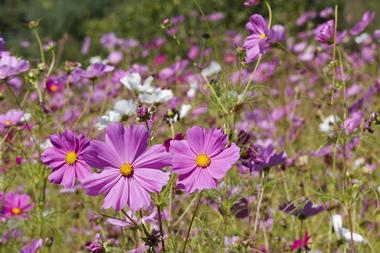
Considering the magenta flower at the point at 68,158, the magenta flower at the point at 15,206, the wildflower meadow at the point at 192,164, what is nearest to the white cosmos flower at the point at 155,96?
the wildflower meadow at the point at 192,164

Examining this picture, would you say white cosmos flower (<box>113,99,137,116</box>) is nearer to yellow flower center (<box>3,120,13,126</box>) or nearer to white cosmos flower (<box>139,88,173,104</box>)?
white cosmos flower (<box>139,88,173,104</box>)

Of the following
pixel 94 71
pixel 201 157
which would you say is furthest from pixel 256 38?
pixel 94 71

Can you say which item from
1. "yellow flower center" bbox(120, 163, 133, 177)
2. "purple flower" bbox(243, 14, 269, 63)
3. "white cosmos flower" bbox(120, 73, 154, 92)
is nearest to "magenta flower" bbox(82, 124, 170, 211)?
"yellow flower center" bbox(120, 163, 133, 177)

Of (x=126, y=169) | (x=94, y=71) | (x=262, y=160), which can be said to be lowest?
(x=126, y=169)

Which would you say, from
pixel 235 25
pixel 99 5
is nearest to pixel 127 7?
pixel 235 25

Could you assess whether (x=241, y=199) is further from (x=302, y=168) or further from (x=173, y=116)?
(x=302, y=168)

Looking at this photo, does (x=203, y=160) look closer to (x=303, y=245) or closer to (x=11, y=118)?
(x=303, y=245)
